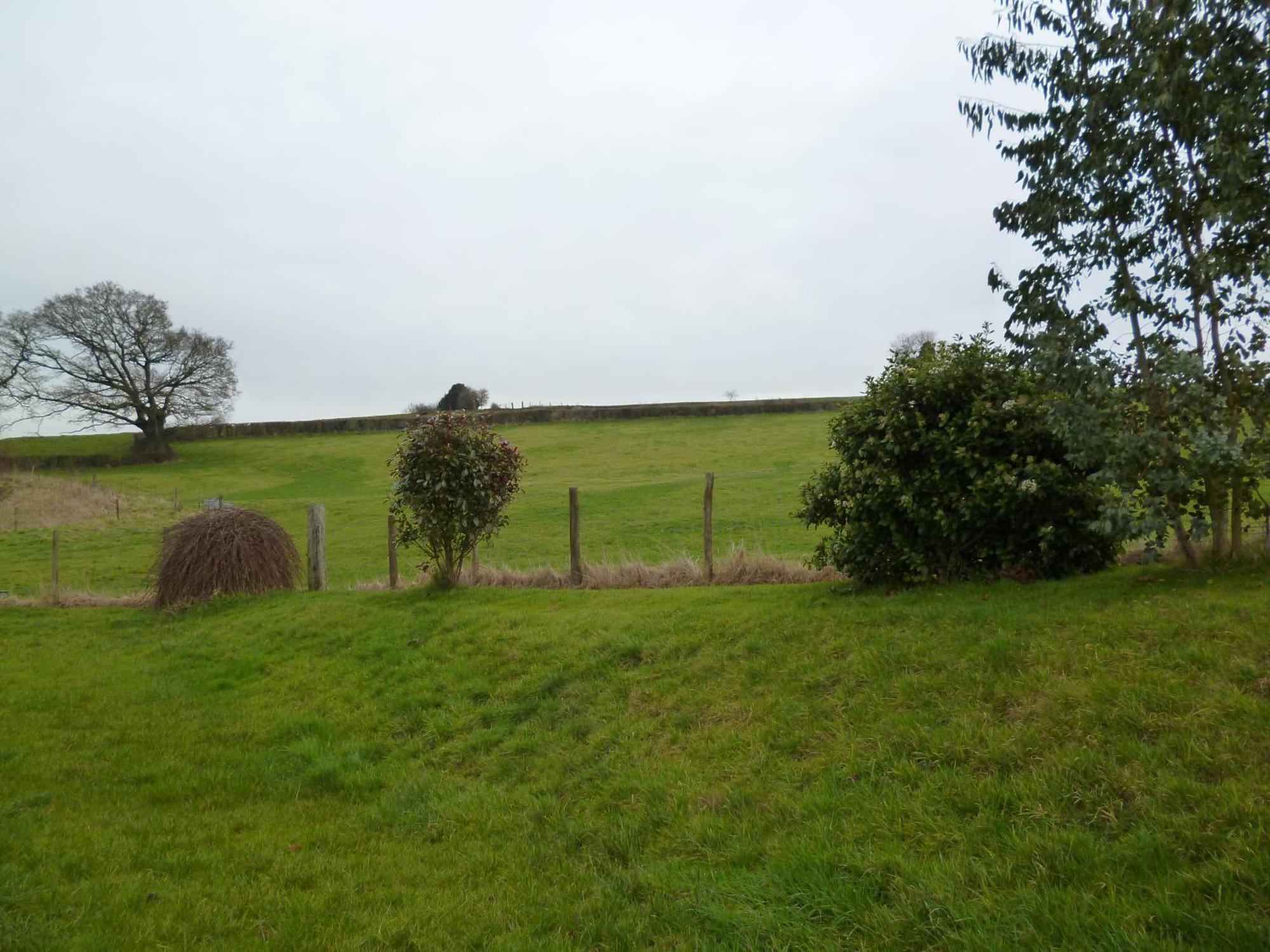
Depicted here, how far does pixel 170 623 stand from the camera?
16.4m

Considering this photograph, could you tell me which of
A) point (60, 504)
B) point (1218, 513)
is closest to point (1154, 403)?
point (1218, 513)

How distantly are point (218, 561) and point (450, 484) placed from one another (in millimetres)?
6719

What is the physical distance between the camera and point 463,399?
3127 inches

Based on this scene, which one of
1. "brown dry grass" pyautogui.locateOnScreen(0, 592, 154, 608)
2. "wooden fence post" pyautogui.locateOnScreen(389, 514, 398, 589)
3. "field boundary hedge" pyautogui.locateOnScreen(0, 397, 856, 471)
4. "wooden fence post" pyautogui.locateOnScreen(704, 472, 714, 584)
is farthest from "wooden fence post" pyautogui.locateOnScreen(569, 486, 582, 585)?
"field boundary hedge" pyautogui.locateOnScreen(0, 397, 856, 471)

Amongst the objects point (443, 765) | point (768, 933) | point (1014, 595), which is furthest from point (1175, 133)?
point (443, 765)

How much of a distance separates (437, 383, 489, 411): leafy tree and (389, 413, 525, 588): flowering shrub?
61.3 m

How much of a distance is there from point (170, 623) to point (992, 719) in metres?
15.6

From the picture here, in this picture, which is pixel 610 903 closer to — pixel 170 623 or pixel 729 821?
pixel 729 821

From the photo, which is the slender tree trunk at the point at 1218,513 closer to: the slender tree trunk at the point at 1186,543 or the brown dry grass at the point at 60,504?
the slender tree trunk at the point at 1186,543

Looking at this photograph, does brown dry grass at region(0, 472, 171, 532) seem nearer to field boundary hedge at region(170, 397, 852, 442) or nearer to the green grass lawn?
field boundary hedge at region(170, 397, 852, 442)

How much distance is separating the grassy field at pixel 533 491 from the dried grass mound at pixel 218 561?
279 cm

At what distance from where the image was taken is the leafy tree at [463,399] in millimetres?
77344

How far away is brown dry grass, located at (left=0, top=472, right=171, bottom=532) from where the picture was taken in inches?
1450

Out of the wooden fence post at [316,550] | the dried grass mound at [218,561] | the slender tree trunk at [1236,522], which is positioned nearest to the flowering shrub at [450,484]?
the wooden fence post at [316,550]
